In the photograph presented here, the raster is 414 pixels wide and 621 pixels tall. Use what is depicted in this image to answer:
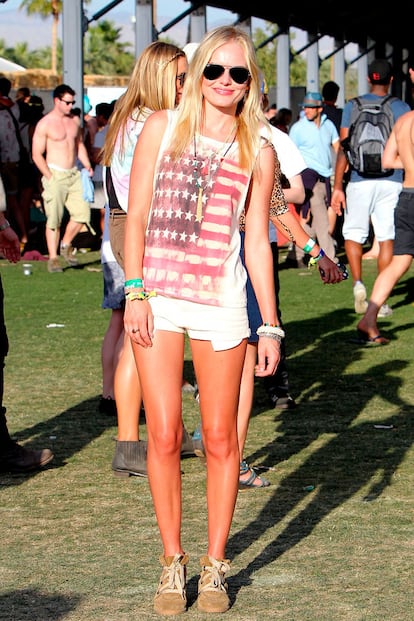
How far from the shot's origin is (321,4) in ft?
83.9

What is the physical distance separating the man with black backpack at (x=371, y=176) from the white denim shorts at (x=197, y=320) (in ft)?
22.5

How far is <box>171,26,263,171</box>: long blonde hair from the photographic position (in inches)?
165

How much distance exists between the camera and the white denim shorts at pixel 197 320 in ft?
13.7

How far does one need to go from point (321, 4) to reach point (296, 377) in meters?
18.3

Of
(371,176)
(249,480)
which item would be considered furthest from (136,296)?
(371,176)

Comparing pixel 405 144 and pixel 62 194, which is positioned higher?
pixel 405 144

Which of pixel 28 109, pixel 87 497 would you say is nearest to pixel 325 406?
pixel 87 497

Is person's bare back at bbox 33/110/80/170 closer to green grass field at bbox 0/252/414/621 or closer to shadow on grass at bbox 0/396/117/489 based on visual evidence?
green grass field at bbox 0/252/414/621

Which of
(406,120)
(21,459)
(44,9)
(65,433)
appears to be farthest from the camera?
(44,9)

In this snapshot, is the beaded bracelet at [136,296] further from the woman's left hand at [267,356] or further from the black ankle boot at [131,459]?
the black ankle boot at [131,459]

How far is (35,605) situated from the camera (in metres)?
4.30

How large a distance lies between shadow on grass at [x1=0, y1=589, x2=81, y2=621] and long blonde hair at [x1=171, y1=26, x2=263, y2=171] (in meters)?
1.57

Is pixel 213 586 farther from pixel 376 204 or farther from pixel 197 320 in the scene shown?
pixel 376 204

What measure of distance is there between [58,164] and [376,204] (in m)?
5.71
